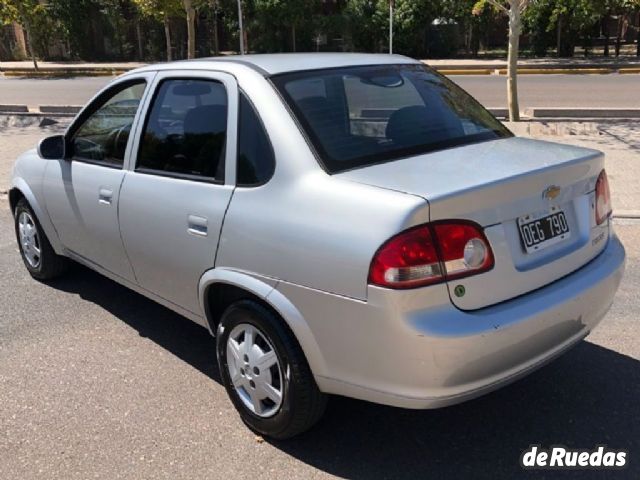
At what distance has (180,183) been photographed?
132 inches

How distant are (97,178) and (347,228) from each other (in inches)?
80.0

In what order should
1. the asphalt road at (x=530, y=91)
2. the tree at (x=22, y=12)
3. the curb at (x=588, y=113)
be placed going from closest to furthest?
the curb at (x=588, y=113), the asphalt road at (x=530, y=91), the tree at (x=22, y=12)

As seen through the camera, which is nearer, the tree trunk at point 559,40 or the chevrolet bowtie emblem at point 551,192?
the chevrolet bowtie emblem at point 551,192

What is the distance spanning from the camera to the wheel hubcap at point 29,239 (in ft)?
16.6

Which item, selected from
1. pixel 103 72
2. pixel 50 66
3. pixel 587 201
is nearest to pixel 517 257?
pixel 587 201

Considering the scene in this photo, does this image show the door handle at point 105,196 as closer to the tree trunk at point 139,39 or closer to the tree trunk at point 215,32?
the tree trunk at point 215,32

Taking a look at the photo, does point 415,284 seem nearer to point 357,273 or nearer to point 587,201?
point 357,273

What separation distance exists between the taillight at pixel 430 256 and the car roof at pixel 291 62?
1229mm

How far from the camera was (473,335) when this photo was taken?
8.18 feet

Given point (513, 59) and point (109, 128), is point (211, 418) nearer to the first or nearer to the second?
point (109, 128)

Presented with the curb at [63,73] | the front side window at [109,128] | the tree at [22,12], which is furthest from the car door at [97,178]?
the tree at [22,12]

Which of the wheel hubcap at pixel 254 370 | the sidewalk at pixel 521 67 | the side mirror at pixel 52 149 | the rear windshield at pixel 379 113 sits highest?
the sidewalk at pixel 521 67

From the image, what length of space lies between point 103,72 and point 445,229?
2901cm

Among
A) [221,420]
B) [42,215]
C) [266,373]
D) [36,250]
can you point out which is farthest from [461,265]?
[36,250]
